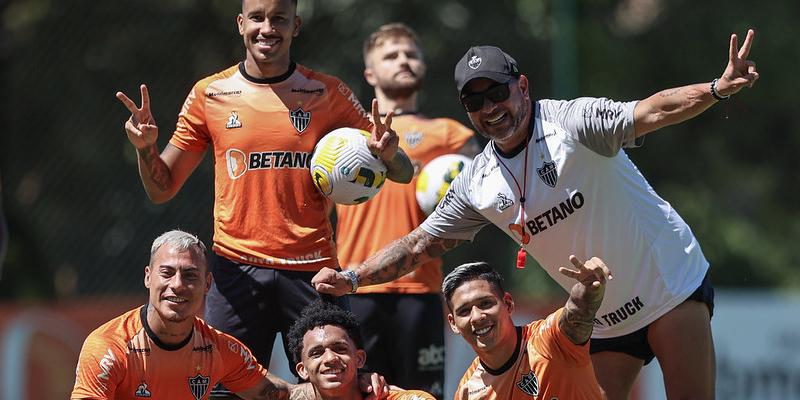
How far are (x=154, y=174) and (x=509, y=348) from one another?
6.12 ft

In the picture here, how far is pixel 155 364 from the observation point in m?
5.66

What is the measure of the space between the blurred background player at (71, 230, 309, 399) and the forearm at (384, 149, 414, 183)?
0.94 metres

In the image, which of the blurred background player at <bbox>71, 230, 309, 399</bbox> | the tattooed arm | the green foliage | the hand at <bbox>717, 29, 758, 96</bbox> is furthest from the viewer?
the green foliage

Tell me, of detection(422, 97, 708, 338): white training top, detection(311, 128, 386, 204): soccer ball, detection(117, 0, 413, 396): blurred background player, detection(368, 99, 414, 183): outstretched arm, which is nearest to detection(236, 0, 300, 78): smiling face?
detection(117, 0, 413, 396): blurred background player

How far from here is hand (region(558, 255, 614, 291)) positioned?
4988mm

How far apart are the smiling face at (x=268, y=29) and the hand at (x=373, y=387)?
154 centimetres

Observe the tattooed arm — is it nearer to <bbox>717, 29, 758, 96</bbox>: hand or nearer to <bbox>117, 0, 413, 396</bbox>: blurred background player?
<bbox>117, 0, 413, 396</bbox>: blurred background player

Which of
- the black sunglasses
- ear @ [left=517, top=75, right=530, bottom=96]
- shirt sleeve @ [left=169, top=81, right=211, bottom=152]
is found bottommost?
the black sunglasses

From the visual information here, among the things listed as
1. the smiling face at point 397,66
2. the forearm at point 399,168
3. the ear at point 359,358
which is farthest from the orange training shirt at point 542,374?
the smiling face at point 397,66

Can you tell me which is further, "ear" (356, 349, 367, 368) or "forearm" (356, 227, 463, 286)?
"forearm" (356, 227, 463, 286)

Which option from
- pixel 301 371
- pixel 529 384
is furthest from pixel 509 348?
pixel 301 371

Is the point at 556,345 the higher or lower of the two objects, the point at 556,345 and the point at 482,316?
the lower

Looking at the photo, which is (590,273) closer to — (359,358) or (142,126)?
(359,358)

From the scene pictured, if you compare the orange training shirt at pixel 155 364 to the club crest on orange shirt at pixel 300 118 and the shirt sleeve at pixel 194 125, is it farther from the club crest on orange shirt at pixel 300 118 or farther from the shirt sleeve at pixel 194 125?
the club crest on orange shirt at pixel 300 118
